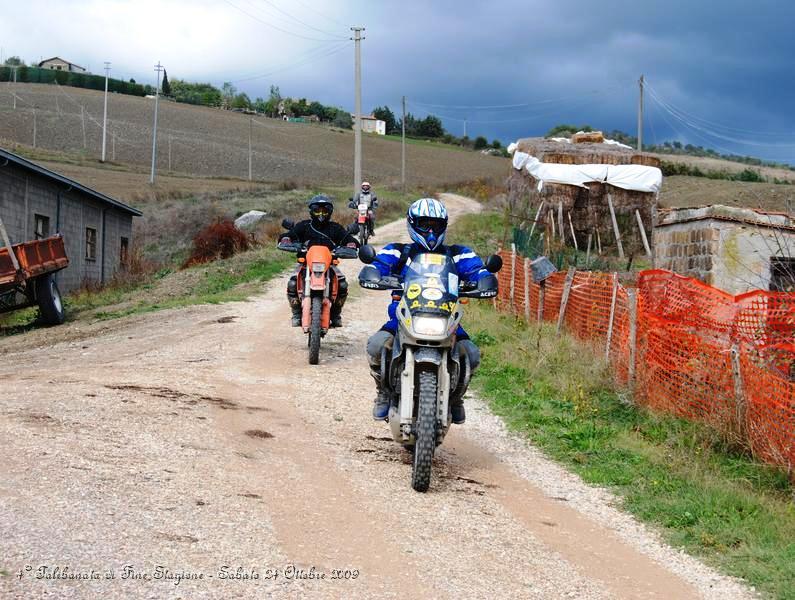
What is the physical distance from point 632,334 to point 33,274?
14.0 metres

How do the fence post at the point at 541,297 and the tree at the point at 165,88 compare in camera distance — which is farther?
the tree at the point at 165,88

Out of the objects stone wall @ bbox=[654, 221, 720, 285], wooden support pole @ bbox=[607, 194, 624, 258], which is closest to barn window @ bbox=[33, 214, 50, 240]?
stone wall @ bbox=[654, 221, 720, 285]

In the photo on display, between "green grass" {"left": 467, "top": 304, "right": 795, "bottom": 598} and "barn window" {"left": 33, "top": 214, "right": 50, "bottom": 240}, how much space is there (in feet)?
59.7

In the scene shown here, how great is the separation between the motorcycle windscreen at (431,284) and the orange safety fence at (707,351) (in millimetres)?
2746

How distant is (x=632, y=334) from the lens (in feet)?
31.6

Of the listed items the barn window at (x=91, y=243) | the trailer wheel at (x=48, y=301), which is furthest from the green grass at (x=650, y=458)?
the barn window at (x=91, y=243)

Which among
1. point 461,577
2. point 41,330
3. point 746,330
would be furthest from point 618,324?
point 41,330

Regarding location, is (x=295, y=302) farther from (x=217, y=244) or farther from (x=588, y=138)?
(x=588, y=138)

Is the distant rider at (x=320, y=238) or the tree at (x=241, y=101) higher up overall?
the tree at (x=241, y=101)

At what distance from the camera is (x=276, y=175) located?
80938 mm

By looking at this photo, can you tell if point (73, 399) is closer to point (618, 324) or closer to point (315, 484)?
point (315, 484)

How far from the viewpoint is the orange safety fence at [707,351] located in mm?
7250

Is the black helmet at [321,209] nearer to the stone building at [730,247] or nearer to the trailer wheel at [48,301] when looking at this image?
the stone building at [730,247]

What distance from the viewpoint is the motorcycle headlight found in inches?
247
